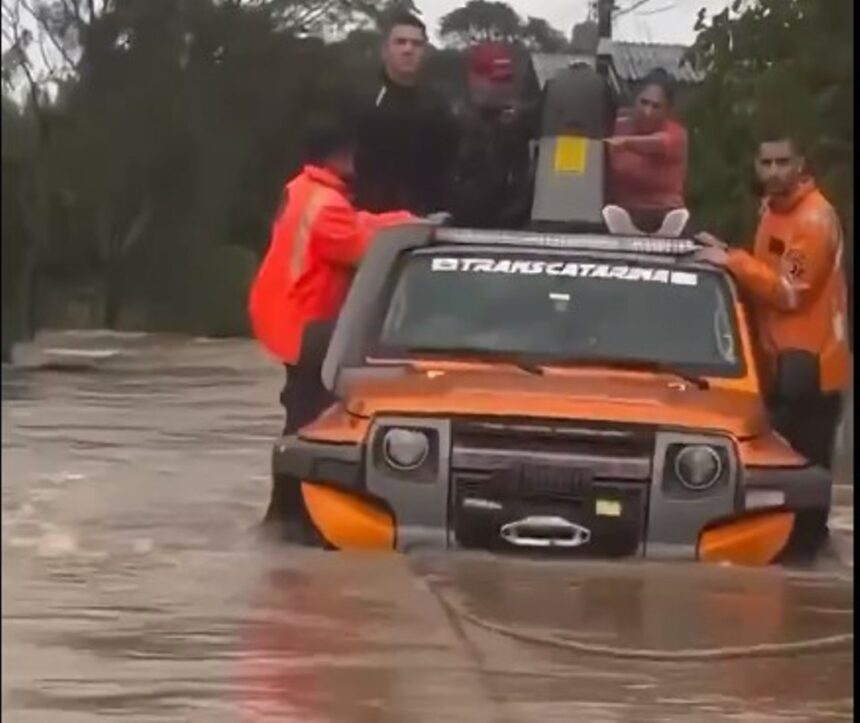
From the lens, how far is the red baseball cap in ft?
Result: 17.5

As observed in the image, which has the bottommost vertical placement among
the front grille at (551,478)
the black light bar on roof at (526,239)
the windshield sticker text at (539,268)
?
the front grille at (551,478)

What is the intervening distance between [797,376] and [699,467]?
0.30 meters

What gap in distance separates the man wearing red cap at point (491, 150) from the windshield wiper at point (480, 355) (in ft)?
0.81

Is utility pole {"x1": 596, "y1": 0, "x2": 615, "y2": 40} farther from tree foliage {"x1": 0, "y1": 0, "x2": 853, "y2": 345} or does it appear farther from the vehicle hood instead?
the vehicle hood

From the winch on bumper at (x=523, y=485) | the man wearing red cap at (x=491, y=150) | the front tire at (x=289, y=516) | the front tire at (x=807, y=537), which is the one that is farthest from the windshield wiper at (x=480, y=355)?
the front tire at (x=807, y=537)

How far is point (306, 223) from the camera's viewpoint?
5.23 m

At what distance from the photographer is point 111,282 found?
4711 millimetres

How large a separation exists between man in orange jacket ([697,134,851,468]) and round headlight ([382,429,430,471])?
2.28 feet

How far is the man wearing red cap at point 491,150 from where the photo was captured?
5320mm

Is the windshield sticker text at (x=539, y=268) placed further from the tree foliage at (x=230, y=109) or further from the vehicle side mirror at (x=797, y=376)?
the vehicle side mirror at (x=797, y=376)

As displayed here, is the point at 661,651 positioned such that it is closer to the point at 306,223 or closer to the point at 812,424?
the point at 812,424

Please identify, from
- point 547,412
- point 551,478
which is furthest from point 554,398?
point 551,478

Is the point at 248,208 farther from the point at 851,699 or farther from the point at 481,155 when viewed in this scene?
the point at 851,699

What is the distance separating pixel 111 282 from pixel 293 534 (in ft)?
2.62
